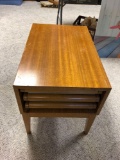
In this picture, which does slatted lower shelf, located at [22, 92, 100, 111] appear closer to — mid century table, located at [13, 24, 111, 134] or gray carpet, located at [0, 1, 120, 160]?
mid century table, located at [13, 24, 111, 134]

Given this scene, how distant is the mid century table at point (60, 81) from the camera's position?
72 cm

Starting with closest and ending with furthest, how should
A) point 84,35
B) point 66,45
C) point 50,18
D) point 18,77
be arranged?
1. point 18,77
2. point 66,45
3. point 84,35
4. point 50,18

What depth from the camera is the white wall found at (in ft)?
5.03

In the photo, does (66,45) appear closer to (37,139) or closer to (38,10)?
(37,139)

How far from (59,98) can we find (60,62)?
0.71ft

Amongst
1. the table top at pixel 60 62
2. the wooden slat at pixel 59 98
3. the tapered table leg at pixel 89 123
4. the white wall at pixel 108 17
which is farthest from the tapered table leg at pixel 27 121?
the white wall at pixel 108 17

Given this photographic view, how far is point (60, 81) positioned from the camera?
74cm

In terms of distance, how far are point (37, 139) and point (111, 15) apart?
4.71ft

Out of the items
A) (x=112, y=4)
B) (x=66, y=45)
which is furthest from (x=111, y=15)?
(x=66, y=45)

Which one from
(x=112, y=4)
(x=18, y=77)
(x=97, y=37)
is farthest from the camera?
(x=97, y=37)

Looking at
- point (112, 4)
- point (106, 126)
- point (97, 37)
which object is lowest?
point (106, 126)

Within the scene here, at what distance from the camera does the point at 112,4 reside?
5.03 ft

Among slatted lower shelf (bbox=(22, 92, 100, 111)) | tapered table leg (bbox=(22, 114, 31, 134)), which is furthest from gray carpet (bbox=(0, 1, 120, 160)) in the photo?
slatted lower shelf (bbox=(22, 92, 100, 111))

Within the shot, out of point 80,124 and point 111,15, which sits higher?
point 111,15
